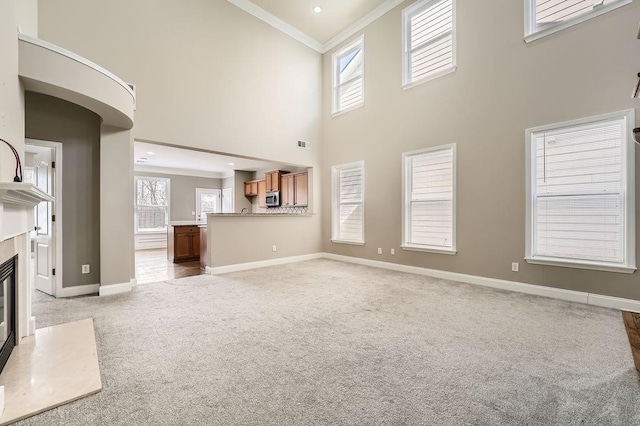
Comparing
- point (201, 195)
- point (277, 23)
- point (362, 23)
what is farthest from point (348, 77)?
point (201, 195)

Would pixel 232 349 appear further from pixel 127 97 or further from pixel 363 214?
pixel 363 214

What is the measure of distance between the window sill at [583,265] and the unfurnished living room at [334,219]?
0.03 meters

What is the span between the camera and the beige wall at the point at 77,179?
11.8ft

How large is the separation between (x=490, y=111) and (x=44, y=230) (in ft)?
21.3

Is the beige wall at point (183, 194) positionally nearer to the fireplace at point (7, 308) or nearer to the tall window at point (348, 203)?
the tall window at point (348, 203)

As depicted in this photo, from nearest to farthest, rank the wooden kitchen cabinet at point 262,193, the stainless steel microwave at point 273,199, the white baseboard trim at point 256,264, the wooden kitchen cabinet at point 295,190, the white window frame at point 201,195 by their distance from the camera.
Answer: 1. the white baseboard trim at point 256,264
2. the wooden kitchen cabinet at point 295,190
3. the stainless steel microwave at point 273,199
4. the wooden kitchen cabinet at point 262,193
5. the white window frame at point 201,195

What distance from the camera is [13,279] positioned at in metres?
2.21

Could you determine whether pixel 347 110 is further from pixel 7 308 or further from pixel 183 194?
pixel 183 194

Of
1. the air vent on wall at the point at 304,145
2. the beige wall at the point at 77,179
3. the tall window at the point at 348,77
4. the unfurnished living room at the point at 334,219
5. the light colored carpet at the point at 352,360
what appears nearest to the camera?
the light colored carpet at the point at 352,360

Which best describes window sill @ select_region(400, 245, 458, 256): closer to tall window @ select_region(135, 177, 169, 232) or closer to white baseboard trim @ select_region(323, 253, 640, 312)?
white baseboard trim @ select_region(323, 253, 640, 312)

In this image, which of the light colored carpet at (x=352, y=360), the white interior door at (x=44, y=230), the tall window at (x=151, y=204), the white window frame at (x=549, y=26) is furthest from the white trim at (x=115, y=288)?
the white window frame at (x=549, y=26)

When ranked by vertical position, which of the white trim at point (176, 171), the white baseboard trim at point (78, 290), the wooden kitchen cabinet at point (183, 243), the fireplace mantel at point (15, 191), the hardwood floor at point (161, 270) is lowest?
the hardwood floor at point (161, 270)

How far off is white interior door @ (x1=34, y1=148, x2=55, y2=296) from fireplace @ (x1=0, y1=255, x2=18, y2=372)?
1815mm

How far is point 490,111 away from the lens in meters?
4.12
